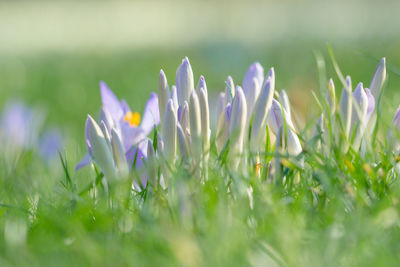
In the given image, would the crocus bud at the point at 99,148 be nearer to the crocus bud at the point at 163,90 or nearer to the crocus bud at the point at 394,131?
the crocus bud at the point at 163,90

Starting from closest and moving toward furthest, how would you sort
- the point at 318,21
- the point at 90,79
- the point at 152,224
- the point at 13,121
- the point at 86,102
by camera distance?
1. the point at 152,224
2. the point at 13,121
3. the point at 86,102
4. the point at 90,79
5. the point at 318,21

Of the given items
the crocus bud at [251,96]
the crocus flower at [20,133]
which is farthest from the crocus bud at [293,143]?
the crocus flower at [20,133]

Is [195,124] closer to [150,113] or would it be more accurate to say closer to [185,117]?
[185,117]

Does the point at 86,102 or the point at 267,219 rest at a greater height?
the point at 267,219

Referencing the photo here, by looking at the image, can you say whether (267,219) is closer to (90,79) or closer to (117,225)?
(117,225)

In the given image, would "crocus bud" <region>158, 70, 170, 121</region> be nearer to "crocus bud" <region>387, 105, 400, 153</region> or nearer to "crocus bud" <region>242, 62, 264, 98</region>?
"crocus bud" <region>242, 62, 264, 98</region>

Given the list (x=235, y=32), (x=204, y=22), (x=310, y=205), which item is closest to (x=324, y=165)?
(x=310, y=205)

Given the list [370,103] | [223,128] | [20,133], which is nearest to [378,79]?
[370,103]

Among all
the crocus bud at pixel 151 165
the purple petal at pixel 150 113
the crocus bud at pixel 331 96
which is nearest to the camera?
the crocus bud at pixel 151 165
